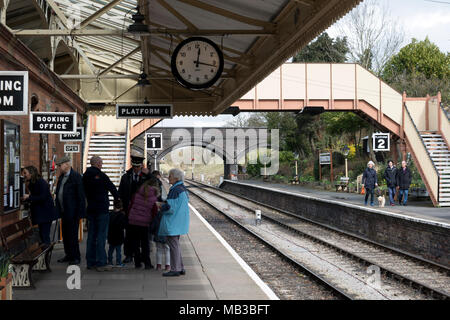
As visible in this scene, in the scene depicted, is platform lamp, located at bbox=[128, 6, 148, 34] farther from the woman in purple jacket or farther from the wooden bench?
the wooden bench

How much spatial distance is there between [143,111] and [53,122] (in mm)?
3974

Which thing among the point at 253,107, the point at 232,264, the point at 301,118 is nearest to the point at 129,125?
the point at 253,107

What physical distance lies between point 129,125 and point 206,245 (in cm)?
1427

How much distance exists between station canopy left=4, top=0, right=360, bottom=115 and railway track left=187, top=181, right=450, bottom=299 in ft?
13.7

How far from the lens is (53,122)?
35.3 ft

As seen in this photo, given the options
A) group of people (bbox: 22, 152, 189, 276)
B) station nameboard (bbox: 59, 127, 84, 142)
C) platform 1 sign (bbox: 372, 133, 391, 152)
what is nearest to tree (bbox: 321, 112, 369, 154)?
platform 1 sign (bbox: 372, 133, 391, 152)

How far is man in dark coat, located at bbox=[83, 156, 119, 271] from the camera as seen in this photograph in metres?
8.91

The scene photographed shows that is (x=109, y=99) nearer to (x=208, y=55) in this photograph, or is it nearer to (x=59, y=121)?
(x=59, y=121)

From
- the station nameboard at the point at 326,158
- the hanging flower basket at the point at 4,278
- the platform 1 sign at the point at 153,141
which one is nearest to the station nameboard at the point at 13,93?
the hanging flower basket at the point at 4,278

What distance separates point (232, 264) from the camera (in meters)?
9.63

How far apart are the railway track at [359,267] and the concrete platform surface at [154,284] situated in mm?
1876

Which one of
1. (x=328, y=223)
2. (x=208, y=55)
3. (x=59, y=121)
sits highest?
(x=208, y=55)

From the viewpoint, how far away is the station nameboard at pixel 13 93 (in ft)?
20.6

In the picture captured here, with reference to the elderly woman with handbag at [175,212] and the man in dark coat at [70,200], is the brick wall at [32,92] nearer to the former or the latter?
the man in dark coat at [70,200]
